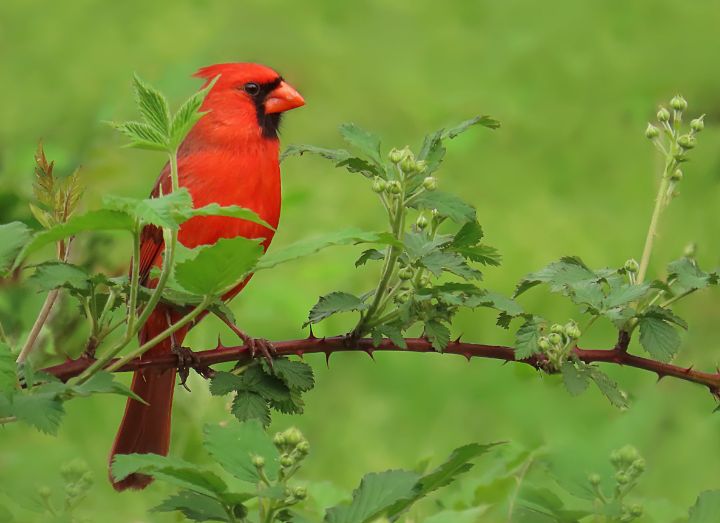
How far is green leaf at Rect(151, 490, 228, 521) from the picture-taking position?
3.93ft

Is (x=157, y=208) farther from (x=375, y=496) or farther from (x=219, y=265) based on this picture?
(x=375, y=496)

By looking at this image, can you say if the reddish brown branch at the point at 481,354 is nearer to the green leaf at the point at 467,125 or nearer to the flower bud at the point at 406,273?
the flower bud at the point at 406,273

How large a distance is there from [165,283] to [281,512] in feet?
0.78

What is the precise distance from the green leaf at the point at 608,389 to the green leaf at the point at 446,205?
22cm

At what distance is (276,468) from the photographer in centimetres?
124

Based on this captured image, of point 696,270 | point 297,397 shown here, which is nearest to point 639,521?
point 696,270

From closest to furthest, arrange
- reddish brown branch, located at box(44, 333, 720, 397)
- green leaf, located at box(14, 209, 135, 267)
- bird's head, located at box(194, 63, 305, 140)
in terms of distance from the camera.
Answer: green leaf, located at box(14, 209, 135, 267) < reddish brown branch, located at box(44, 333, 720, 397) < bird's head, located at box(194, 63, 305, 140)

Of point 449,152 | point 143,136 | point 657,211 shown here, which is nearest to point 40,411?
point 143,136

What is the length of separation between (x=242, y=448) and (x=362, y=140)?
0.41m

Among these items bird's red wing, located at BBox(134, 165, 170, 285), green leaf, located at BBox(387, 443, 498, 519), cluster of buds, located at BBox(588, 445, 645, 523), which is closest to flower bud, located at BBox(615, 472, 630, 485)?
cluster of buds, located at BBox(588, 445, 645, 523)

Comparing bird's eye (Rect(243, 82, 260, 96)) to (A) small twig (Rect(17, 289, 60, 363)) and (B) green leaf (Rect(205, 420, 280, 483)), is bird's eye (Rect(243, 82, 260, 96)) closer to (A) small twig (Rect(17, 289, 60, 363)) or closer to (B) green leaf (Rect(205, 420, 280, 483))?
(A) small twig (Rect(17, 289, 60, 363))

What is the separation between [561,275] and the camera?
1447mm

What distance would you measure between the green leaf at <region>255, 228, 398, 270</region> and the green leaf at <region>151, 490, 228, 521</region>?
0.73ft

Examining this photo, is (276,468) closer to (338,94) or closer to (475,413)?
(475,413)
